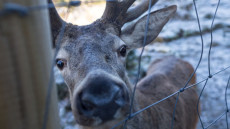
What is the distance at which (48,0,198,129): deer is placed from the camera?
1700mm

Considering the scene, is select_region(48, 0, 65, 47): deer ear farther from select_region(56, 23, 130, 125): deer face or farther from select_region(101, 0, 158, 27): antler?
select_region(101, 0, 158, 27): antler

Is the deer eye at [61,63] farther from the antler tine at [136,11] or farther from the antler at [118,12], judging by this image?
the antler tine at [136,11]

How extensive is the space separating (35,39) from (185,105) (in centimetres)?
298

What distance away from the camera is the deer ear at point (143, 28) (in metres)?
2.75

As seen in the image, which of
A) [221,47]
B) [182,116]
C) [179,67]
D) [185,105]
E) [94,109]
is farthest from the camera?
[221,47]

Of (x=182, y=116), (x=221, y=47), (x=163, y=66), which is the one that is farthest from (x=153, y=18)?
(x=221, y=47)

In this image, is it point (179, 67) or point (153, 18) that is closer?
point (153, 18)

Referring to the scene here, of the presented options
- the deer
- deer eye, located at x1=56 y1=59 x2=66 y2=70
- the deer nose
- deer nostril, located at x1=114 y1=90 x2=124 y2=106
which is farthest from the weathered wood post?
deer eye, located at x1=56 y1=59 x2=66 y2=70

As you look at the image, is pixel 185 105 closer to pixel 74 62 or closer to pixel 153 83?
pixel 153 83

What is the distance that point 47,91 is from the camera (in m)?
1.10

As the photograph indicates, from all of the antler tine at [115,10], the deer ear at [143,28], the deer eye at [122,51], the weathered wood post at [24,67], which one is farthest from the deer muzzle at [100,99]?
the deer ear at [143,28]

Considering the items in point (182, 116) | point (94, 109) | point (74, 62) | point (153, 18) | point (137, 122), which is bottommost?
point (182, 116)

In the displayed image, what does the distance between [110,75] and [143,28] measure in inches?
49.9

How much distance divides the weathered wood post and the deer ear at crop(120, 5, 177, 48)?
189 centimetres
